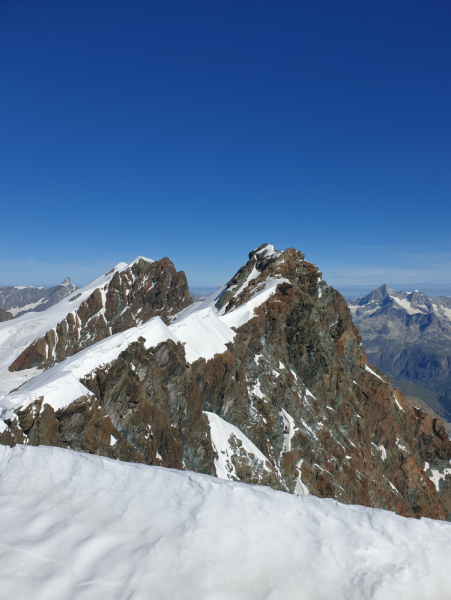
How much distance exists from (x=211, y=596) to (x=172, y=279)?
344ft

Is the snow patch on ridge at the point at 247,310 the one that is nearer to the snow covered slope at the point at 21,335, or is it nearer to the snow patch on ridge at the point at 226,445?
the snow patch on ridge at the point at 226,445

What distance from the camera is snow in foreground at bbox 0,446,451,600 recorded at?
6.21 m

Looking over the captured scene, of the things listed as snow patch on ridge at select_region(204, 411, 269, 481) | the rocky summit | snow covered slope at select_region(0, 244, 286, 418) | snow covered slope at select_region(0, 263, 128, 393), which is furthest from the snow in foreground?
snow covered slope at select_region(0, 263, 128, 393)

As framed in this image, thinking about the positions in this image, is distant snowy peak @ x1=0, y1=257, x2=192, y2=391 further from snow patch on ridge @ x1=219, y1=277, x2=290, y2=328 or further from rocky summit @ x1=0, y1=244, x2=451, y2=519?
snow patch on ridge @ x1=219, y1=277, x2=290, y2=328

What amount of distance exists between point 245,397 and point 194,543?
127ft

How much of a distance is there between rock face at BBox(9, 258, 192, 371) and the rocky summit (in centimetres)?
50

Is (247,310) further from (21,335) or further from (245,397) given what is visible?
(21,335)

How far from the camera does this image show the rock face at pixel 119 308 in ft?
247

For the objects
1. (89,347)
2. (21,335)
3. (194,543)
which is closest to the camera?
(194,543)

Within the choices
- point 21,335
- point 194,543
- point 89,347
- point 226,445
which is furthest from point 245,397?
Result: point 21,335

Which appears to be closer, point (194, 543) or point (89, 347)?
point (194, 543)

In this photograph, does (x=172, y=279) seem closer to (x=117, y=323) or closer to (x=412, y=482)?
(x=117, y=323)

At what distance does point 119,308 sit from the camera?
3917 inches

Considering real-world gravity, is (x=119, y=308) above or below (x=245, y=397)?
above
